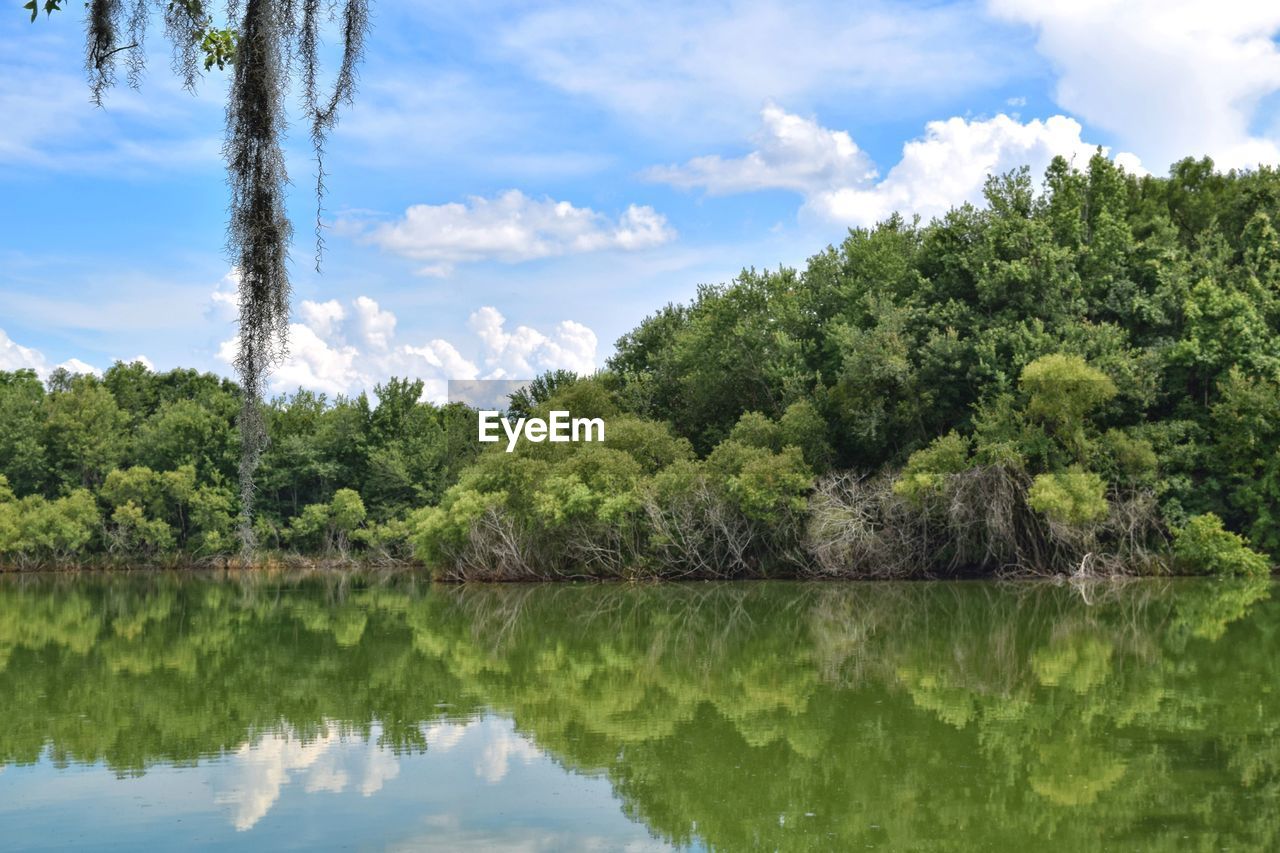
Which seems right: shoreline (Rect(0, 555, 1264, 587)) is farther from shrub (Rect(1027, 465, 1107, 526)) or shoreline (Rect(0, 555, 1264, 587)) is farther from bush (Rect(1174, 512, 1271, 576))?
shrub (Rect(1027, 465, 1107, 526))

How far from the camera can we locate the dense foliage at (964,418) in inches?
1185

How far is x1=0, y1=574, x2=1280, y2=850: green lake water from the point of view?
8.45 m

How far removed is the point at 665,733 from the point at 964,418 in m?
24.0

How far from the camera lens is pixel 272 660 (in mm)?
18719

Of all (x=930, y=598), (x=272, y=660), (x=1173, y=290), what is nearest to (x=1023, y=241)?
(x=1173, y=290)

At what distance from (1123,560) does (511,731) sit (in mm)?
23142

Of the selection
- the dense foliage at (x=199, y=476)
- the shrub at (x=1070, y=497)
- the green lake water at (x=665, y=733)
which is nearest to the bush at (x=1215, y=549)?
the shrub at (x=1070, y=497)

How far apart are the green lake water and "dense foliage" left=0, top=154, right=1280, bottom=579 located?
7199 mm

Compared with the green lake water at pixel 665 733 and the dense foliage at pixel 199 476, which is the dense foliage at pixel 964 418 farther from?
the dense foliage at pixel 199 476

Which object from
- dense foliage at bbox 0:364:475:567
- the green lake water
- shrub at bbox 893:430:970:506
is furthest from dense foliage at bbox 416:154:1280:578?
dense foliage at bbox 0:364:475:567

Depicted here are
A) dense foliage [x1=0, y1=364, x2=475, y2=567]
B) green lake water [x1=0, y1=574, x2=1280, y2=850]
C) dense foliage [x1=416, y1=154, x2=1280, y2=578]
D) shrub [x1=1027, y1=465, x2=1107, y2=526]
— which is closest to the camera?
green lake water [x1=0, y1=574, x2=1280, y2=850]

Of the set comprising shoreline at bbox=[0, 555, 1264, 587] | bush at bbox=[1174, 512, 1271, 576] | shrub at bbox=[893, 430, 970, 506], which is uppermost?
shrub at bbox=[893, 430, 970, 506]

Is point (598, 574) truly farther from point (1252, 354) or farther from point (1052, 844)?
point (1052, 844)

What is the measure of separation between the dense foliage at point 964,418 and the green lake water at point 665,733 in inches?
283
